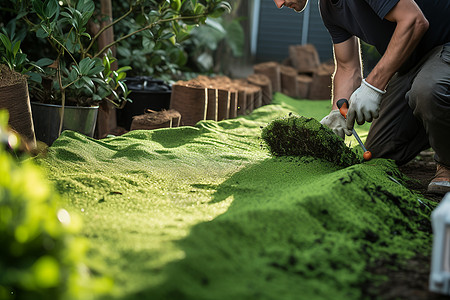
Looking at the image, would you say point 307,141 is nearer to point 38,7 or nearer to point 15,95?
point 15,95

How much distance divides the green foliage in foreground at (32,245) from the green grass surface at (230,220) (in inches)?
5.9

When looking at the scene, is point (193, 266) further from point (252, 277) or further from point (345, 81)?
point (345, 81)

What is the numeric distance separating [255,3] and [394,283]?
8168 millimetres

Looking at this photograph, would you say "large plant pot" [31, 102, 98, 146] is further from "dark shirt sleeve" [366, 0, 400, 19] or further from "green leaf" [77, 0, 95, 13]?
"dark shirt sleeve" [366, 0, 400, 19]

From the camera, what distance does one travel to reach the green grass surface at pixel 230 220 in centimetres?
106

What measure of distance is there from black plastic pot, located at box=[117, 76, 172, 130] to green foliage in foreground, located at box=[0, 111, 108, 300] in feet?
8.45

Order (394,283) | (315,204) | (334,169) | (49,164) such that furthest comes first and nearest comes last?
1. (334,169)
2. (49,164)
3. (315,204)
4. (394,283)

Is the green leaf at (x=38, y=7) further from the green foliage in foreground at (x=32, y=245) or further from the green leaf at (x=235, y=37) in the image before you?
the green leaf at (x=235, y=37)

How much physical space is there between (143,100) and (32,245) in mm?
2641

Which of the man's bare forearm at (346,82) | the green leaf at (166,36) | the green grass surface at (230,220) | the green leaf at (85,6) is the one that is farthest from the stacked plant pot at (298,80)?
the green grass surface at (230,220)

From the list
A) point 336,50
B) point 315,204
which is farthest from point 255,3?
point 315,204

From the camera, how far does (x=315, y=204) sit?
1470 mm

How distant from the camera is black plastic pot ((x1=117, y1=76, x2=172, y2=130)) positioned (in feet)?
11.3

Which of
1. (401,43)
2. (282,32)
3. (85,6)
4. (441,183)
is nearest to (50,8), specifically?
(85,6)
